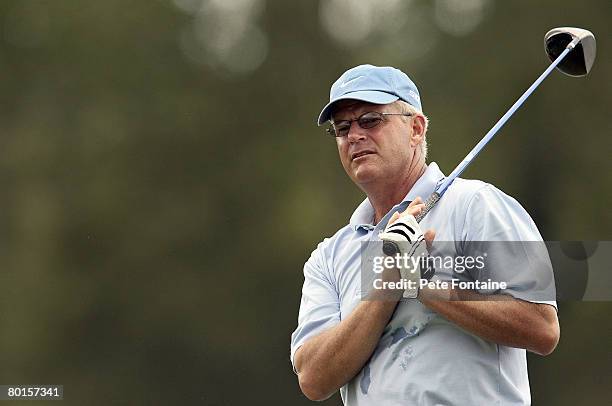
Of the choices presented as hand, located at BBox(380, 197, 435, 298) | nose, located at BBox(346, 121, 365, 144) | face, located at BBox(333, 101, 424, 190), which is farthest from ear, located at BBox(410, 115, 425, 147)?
hand, located at BBox(380, 197, 435, 298)

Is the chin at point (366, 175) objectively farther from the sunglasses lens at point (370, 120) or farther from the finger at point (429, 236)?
the finger at point (429, 236)

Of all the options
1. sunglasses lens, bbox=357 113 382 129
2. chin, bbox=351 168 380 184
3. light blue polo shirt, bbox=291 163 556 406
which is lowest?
light blue polo shirt, bbox=291 163 556 406

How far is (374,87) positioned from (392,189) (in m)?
0.20

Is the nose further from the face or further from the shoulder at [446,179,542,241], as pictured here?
the shoulder at [446,179,542,241]

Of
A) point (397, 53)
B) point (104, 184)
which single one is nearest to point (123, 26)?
point (104, 184)

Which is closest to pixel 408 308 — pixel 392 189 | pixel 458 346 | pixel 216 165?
pixel 458 346

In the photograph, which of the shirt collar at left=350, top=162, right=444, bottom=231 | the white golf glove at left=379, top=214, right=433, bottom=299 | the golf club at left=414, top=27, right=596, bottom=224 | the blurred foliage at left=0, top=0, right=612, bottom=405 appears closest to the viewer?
the white golf glove at left=379, top=214, right=433, bottom=299

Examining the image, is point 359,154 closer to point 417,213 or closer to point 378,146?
point 378,146

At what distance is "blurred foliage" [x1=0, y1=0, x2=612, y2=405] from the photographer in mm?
9336

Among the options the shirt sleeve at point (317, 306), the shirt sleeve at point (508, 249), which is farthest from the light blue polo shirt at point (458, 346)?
the shirt sleeve at point (317, 306)

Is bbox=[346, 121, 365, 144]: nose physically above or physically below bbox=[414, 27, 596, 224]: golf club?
below

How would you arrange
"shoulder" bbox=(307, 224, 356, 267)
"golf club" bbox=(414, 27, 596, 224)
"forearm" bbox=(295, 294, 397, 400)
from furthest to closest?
"golf club" bbox=(414, 27, 596, 224), "shoulder" bbox=(307, 224, 356, 267), "forearm" bbox=(295, 294, 397, 400)

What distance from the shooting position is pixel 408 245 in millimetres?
1790

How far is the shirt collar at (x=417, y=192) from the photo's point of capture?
2078mm
